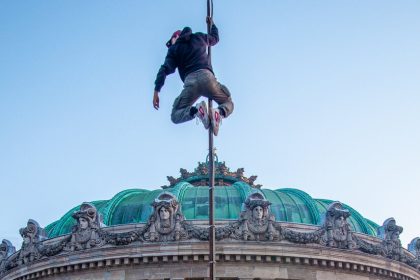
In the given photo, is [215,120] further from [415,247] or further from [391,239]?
[415,247]

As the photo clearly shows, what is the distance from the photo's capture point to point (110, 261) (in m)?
28.3

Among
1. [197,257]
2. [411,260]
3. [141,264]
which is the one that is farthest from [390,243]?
[141,264]

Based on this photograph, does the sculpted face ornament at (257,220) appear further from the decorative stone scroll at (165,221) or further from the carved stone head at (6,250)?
the carved stone head at (6,250)

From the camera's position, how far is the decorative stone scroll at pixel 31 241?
30.7 m

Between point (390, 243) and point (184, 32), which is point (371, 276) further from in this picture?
point (184, 32)

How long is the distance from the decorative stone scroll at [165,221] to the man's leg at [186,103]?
1664cm

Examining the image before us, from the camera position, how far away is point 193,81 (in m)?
11.5

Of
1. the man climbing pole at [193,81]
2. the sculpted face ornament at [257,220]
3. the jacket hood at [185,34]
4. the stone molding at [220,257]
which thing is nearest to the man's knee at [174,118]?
the man climbing pole at [193,81]

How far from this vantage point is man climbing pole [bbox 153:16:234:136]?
11461 mm

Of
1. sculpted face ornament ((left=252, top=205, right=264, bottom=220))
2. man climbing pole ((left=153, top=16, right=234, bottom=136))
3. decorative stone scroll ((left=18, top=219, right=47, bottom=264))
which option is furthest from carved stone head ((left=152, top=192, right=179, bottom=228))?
man climbing pole ((left=153, top=16, right=234, bottom=136))

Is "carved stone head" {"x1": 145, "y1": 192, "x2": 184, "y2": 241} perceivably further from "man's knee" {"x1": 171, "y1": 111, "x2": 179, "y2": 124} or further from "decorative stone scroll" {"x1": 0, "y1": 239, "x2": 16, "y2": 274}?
"man's knee" {"x1": 171, "y1": 111, "x2": 179, "y2": 124}

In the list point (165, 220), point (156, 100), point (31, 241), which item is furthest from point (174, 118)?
point (31, 241)

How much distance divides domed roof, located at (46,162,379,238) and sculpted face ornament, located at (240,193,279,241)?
6.09 ft

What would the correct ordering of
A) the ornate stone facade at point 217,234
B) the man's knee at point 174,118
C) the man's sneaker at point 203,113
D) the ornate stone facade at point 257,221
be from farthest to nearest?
1. the ornate stone facade at point 257,221
2. the ornate stone facade at point 217,234
3. the man's knee at point 174,118
4. the man's sneaker at point 203,113
